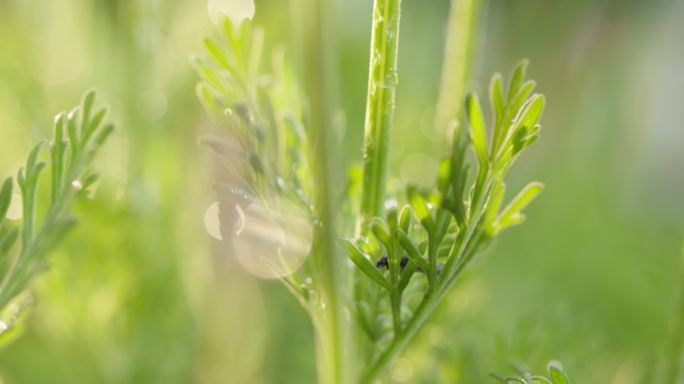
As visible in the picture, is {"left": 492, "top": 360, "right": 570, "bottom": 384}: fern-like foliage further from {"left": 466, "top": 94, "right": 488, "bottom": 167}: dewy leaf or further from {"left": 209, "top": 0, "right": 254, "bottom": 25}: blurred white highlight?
{"left": 209, "top": 0, "right": 254, "bottom": 25}: blurred white highlight

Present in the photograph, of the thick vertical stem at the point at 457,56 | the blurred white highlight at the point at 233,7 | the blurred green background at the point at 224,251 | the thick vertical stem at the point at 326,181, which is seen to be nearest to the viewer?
the thick vertical stem at the point at 326,181

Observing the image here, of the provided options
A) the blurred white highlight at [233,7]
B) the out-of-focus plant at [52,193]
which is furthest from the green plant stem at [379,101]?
the blurred white highlight at [233,7]

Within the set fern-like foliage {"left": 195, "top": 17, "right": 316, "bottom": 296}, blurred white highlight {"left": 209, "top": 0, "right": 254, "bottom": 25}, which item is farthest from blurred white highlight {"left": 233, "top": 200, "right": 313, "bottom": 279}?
blurred white highlight {"left": 209, "top": 0, "right": 254, "bottom": 25}

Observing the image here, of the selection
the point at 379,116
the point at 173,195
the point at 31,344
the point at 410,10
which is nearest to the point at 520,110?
the point at 379,116

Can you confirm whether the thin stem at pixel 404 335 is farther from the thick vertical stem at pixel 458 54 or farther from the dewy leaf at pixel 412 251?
the thick vertical stem at pixel 458 54

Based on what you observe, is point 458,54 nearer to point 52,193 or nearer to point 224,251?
point 52,193

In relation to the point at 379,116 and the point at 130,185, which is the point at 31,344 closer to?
the point at 130,185

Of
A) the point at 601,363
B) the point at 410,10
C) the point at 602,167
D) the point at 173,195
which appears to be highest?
the point at 410,10
